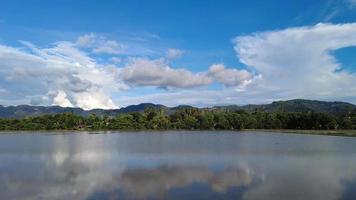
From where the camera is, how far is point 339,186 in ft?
76.7

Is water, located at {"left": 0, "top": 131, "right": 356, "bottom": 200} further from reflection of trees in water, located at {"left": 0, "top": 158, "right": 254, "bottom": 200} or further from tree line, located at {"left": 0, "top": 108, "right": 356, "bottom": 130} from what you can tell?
tree line, located at {"left": 0, "top": 108, "right": 356, "bottom": 130}

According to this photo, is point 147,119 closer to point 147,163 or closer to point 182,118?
point 182,118

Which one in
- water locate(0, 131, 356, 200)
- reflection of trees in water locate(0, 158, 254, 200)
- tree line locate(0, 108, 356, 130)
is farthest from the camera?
tree line locate(0, 108, 356, 130)

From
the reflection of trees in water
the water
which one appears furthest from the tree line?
the reflection of trees in water

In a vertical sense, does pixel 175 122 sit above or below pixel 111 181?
above

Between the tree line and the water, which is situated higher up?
the tree line

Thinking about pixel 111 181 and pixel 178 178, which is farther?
pixel 178 178

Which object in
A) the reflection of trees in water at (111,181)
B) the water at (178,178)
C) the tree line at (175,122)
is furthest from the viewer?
the tree line at (175,122)

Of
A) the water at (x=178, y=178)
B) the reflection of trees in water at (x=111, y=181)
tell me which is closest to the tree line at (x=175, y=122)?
the water at (x=178, y=178)

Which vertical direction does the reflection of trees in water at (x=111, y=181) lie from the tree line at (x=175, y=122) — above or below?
below

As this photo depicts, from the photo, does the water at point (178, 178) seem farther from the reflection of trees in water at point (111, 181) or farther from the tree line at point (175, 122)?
the tree line at point (175, 122)

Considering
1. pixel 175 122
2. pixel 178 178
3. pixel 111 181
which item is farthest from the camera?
pixel 175 122

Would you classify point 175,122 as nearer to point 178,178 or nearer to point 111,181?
point 178,178

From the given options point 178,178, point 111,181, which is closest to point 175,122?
point 178,178
